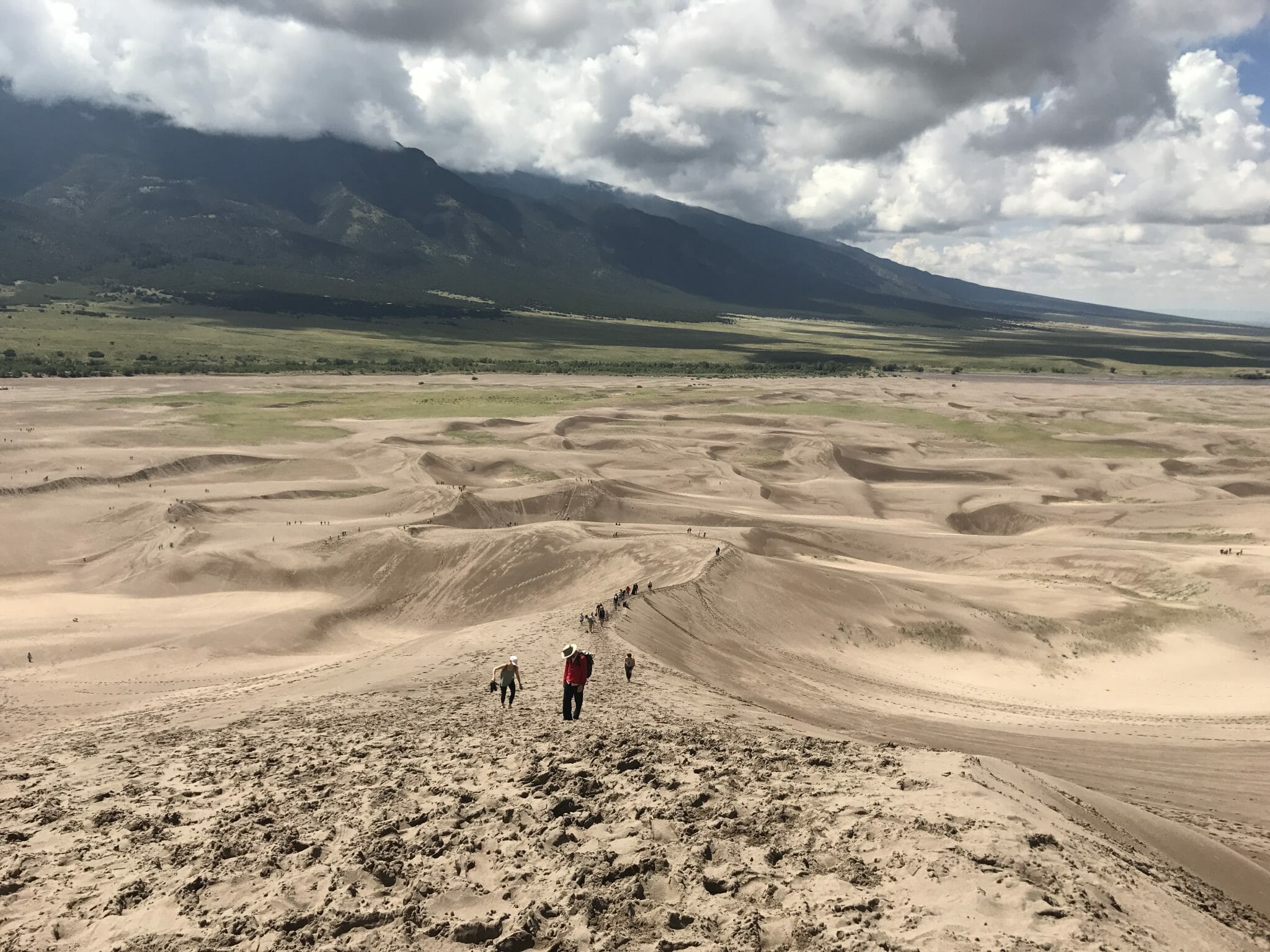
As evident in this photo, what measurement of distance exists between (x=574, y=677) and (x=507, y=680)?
220 centimetres

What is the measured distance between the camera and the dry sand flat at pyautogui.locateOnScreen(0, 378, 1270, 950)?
7.32 meters

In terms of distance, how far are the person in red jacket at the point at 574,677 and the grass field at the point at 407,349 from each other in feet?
328

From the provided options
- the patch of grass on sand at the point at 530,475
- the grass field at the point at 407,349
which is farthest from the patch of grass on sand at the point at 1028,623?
the grass field at the point at 407,349

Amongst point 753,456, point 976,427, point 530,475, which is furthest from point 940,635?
point 976,427

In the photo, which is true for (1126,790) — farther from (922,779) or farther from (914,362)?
(914,362)

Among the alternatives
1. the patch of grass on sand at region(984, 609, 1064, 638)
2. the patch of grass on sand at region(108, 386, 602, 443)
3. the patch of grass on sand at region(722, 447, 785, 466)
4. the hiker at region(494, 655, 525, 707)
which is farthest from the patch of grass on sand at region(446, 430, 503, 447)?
the hiker at region(494, 655, 525, 707)

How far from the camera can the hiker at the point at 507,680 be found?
566 inches

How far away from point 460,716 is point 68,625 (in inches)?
719

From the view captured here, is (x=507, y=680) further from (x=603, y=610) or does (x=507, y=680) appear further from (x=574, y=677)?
(x=603, y=610)

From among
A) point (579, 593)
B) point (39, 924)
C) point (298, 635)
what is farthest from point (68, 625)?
point (39, 924)

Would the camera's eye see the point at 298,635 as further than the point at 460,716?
Yes

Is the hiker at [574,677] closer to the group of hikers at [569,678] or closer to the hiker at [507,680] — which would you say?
the group of hikers at [569,678]

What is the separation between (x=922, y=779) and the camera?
9.11 metres

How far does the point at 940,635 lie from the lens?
26375mm
